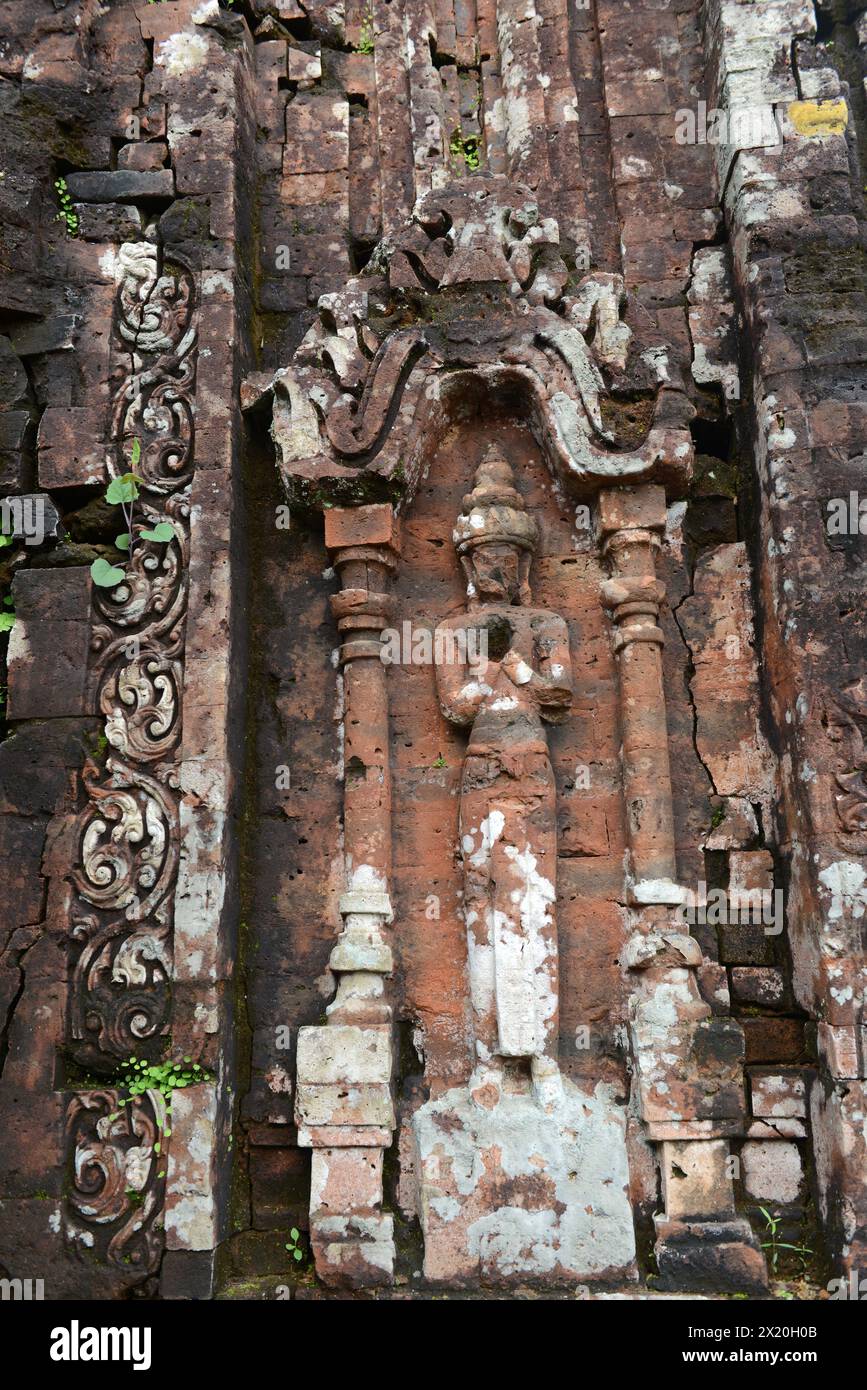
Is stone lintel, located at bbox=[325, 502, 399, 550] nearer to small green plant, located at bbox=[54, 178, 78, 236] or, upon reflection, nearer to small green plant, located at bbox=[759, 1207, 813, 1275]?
small green plant, located at bbox=[54, 178, 78, 236]

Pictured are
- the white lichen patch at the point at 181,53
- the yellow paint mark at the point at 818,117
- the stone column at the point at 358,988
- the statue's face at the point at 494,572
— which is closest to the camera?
the stone column at the point at 358,988

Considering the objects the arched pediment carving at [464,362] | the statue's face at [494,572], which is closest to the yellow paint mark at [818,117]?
the arched pediment carving at [464,362]

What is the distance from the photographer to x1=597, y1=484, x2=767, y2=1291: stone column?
18.8 feet

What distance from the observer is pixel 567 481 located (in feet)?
22.9

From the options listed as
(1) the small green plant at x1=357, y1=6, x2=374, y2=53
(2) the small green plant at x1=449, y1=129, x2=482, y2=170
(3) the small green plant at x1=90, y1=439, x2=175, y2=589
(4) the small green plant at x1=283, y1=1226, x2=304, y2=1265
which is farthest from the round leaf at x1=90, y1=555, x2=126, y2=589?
(1) the small green plant at x1=357, y1=6, x2=374, y2=53

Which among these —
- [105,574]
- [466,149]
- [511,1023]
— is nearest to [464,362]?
[466,149]

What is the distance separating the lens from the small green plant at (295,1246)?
5.95 metres

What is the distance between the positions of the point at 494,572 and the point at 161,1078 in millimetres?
3163

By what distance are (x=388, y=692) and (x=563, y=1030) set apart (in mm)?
2058

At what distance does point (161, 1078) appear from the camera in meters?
5.91

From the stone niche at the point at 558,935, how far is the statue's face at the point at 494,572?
27 centimetres

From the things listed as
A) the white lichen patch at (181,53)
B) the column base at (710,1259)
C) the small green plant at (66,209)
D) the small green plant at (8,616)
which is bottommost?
the column base at (710,1259)

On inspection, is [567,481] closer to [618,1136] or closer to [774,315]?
[774,315]

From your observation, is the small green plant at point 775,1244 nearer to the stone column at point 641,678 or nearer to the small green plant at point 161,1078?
the stone column at point 641,678
